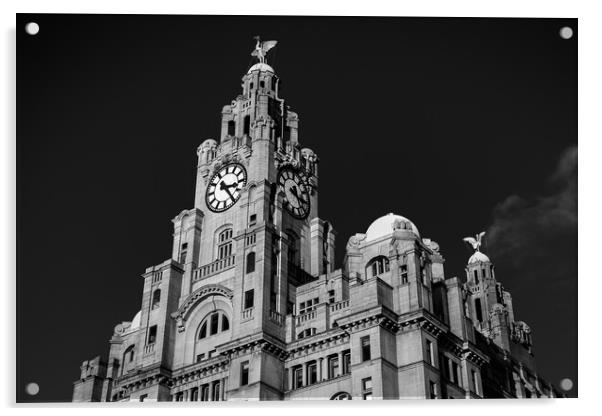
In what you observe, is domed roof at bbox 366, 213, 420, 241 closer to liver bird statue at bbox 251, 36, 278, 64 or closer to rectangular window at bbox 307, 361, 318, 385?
rectangular window at bbox 307, 361, 318, 385

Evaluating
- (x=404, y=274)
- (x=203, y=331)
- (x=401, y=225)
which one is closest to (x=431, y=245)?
(x=401, y=225)

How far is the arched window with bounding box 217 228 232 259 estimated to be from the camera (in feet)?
141

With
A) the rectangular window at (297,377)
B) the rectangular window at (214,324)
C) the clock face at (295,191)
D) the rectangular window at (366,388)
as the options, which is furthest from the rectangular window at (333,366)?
the clock face at (295,191)

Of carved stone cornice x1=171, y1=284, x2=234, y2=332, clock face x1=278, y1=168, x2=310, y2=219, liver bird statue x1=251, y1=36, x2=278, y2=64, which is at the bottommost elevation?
carved stone cornice x1=171, y1=284, x2=234, y2=332

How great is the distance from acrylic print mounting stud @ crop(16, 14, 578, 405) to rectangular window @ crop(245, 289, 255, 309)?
231 millimetres

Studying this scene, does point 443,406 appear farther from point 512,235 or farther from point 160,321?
point 160,321

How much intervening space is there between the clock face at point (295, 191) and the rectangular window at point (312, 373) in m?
9.59

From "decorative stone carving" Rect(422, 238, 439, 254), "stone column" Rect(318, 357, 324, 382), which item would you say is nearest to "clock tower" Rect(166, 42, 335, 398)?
"stone column" Rect(318, 357, 324, 382)

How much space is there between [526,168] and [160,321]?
60.6ft

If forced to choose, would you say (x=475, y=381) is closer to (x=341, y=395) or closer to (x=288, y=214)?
(x=341, y=395)

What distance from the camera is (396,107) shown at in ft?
103

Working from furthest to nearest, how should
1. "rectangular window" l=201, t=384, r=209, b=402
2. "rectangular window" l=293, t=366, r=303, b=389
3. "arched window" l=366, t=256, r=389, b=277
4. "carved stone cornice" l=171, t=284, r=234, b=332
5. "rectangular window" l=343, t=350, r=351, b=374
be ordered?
"arched window" l=366, t=256, r=389, b=277 < "carved stone cornice" l=171, t=284, r=234, b=332 < "rectangular window" l=201, t=384, r=209, b=402 < "rectangular window" l=293, t=366, r=303, b=389 < "rectangular window" l=343, t=350, r=351, b=374

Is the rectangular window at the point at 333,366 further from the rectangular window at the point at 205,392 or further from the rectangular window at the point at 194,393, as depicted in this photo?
the rectangular window at the point at 194,393

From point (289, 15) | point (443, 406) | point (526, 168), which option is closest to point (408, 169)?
point (526, 168)
